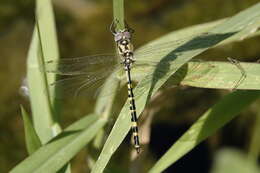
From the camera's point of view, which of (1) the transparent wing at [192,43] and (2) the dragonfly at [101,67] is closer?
(1) the transparent wing at [192,43]

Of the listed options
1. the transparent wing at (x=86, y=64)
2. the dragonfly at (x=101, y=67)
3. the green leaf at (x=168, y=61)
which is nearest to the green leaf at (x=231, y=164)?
the green leaf at (x=168, y=61)

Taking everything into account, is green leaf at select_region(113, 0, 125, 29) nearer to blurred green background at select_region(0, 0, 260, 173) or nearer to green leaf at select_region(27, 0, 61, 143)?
green leaf at select_region(27, 0, 61, 143)

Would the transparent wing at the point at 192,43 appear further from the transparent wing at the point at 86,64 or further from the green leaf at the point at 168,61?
the transparent wing at the point at 86,64

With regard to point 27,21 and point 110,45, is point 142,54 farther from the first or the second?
point 27,21

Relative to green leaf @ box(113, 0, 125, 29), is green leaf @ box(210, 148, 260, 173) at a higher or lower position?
lower

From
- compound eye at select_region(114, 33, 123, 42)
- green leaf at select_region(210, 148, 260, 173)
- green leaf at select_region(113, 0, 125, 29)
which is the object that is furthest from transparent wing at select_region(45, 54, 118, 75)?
green leaf at select_region(210, 148, 260, 173)

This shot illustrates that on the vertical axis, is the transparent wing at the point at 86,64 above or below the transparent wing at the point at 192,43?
below

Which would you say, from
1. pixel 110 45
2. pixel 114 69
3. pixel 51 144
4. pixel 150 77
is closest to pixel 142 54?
pixel 114 69
